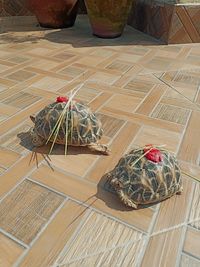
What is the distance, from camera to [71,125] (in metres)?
2.23

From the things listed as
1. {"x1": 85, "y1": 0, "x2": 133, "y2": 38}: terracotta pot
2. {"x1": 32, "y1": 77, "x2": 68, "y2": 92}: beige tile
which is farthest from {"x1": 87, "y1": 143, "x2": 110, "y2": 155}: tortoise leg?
{"x1": 85, "y1": 0, "x2": 133, "y2": 38}: terracotta pot

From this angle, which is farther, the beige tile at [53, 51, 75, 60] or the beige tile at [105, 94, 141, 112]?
the beige tile at [53, 51, 75, 60]

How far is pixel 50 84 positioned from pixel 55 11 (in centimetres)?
313

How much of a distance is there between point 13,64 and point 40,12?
97.2 inches

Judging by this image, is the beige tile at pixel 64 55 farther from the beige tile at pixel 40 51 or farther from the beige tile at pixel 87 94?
the beige tile at pixel 87 94

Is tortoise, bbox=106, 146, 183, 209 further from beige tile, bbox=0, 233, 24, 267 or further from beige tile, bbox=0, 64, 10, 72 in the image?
beige tile, bbox=0, 64, 10, 72

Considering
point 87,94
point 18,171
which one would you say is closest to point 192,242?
point 18,171

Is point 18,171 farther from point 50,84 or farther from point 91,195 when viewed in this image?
point 50,84

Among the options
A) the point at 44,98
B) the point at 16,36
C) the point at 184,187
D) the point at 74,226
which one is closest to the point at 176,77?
the point at 44,98

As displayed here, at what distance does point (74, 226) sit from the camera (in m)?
1.69

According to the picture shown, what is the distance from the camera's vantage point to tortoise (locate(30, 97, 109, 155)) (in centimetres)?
224

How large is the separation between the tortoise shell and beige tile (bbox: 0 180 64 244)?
0.45m

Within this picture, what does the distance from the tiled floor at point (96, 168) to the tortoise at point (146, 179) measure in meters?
0.09

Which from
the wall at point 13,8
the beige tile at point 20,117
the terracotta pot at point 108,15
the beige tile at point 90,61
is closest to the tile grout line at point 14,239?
the beige tile at point 20,117
